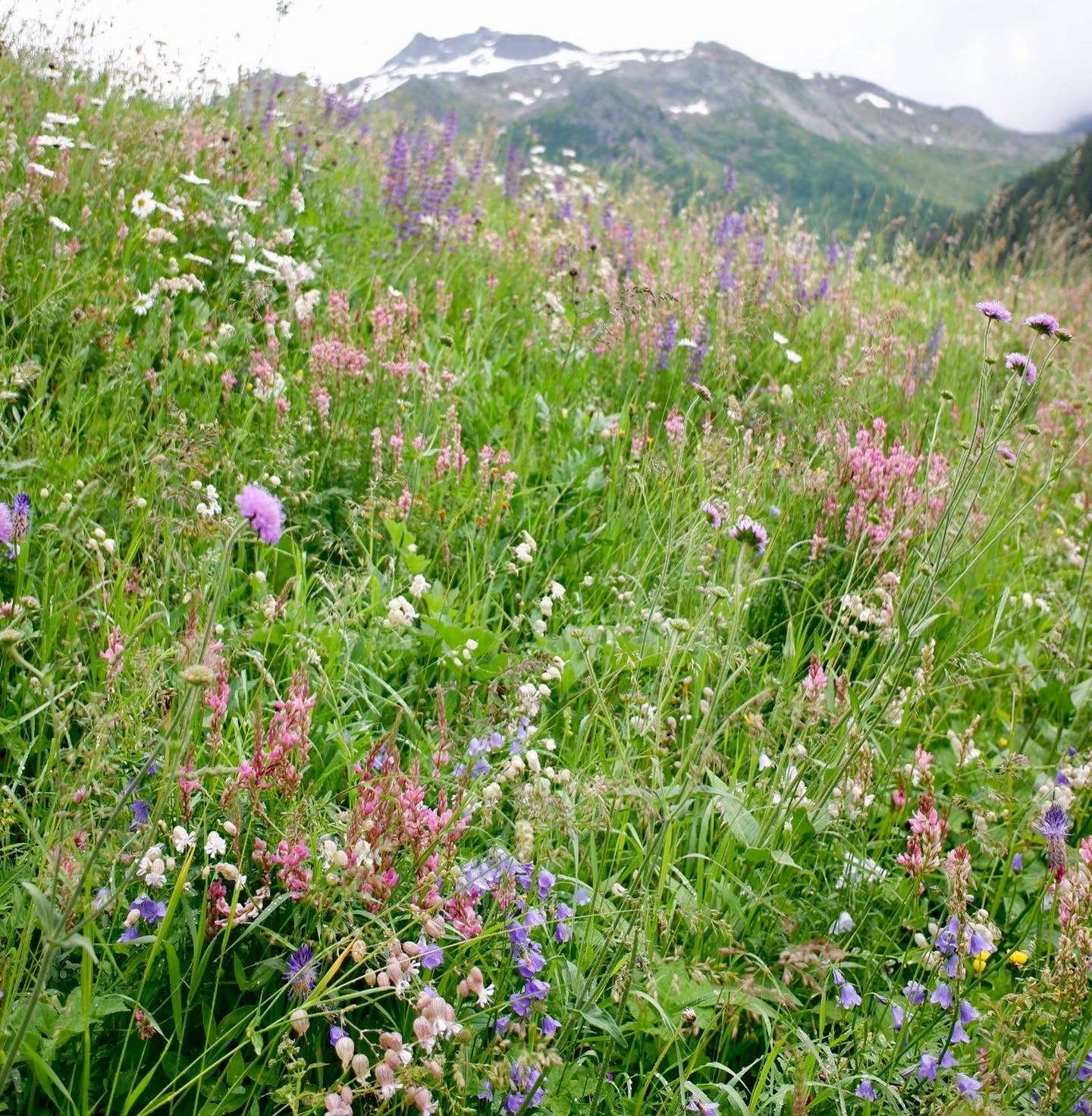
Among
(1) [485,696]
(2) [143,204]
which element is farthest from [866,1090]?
(2) [143,204]

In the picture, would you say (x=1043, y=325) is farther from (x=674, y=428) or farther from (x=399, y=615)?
(x=399, y=615)

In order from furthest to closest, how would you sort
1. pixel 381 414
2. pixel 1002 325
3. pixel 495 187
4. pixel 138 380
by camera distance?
pixel 495 187 < pixel 1002 325 < pixel 381 414 < pixel 138 380

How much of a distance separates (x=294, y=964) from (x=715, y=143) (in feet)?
701

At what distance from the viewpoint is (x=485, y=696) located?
2.38 meters

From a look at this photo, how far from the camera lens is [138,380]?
3.02m

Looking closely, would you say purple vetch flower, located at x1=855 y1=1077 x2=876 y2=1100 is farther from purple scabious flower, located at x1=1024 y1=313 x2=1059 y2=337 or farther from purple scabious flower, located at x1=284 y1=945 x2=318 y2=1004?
purple scabious flower, located at x1=1024 y1=313 x2=1059 y2=337

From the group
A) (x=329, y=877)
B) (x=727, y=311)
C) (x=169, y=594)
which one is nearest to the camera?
(x=329, y=877)

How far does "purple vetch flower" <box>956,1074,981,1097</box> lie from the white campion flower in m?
1.53

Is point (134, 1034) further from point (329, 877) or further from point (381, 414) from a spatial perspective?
point (381, 414)

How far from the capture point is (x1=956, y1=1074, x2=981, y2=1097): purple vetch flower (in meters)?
1.56

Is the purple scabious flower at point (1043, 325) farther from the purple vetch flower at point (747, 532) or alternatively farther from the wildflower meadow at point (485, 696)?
the purple vetch flower at point (747, 532)

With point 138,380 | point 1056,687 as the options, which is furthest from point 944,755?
point 138,380

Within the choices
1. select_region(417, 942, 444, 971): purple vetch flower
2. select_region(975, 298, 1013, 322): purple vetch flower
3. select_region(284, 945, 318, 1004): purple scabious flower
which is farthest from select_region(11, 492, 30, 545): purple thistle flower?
select_region(975, 298, 1013, 322): purple vetch flower

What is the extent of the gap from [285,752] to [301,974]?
0.38 meters
